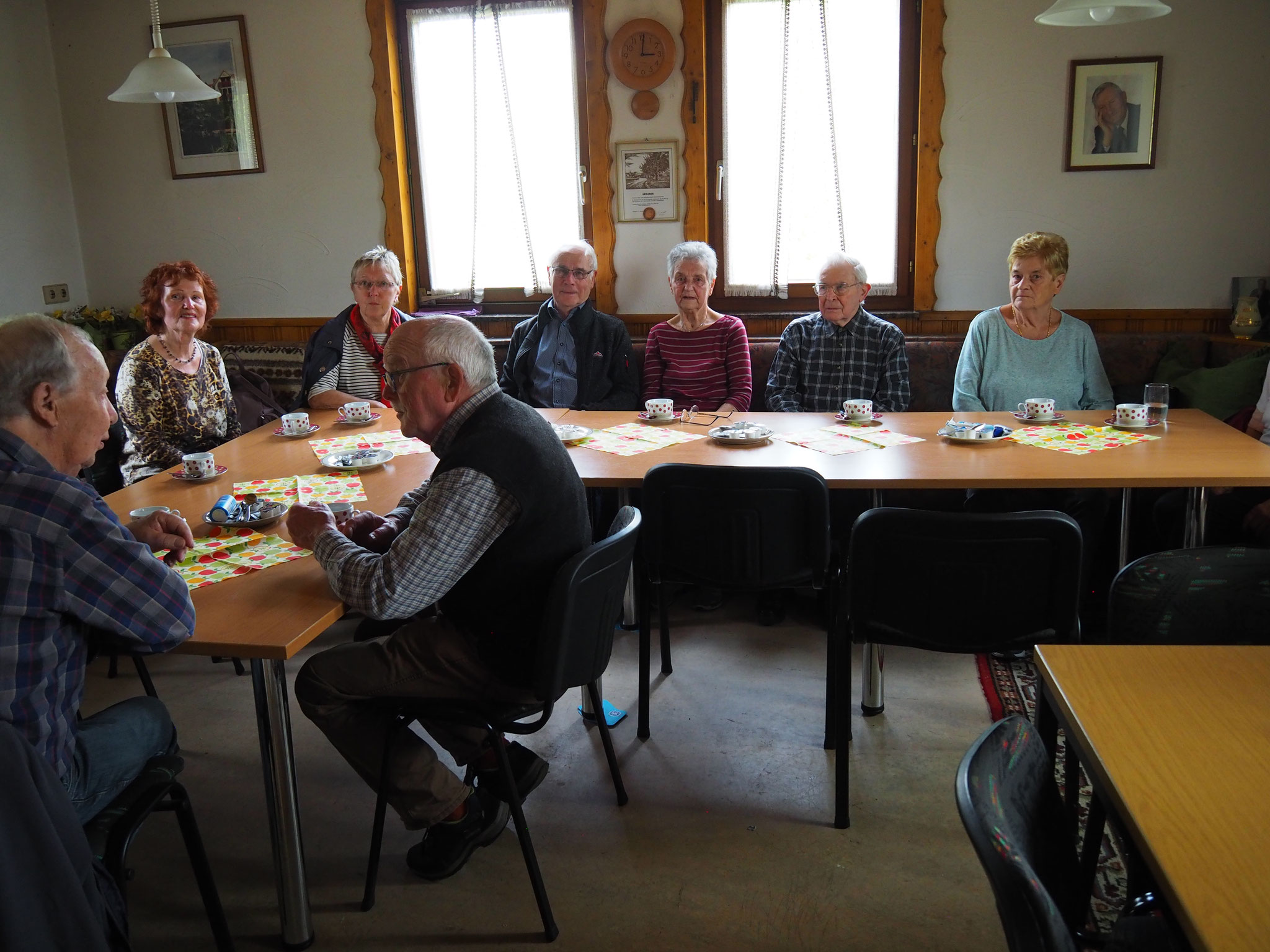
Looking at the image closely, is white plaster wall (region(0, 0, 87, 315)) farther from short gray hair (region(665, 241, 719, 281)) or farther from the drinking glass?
the drinking glass

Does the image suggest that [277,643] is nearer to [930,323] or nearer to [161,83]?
[161,83]

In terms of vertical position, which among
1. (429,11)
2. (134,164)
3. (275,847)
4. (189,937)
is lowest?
(189,937)

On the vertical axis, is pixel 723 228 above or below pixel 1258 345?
above

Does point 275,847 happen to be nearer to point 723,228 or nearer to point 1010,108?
point 723,228

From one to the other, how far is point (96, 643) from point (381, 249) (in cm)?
264

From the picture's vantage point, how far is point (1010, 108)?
14.1 ft

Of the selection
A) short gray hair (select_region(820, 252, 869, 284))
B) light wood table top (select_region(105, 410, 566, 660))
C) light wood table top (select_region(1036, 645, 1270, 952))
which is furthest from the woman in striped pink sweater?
light wood table top (select_region(1036, 645, 1270, 952))

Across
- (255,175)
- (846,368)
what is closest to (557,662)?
(846,368)

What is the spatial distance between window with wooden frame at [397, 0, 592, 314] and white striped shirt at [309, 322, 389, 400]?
1146 mm

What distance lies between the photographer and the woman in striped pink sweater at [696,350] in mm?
4023

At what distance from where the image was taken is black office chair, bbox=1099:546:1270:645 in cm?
161

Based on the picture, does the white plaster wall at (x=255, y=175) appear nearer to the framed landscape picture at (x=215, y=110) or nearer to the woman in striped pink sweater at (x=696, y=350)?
the framed landscape picture at (x=215, y=110)

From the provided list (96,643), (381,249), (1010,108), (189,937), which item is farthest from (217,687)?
(1010,108)

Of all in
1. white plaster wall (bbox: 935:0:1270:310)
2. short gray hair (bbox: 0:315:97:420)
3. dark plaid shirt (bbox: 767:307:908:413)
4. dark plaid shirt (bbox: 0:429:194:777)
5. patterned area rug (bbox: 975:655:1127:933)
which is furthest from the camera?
white plaster wall (bbox: 935:0:1270:310)
